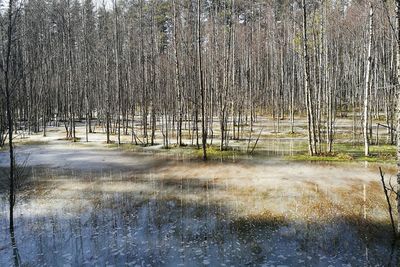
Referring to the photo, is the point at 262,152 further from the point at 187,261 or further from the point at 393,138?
the point at 187,261

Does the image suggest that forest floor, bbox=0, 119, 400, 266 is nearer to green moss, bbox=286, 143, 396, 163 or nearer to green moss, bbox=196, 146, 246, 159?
green moss, bbox=286, 143, 396, 163

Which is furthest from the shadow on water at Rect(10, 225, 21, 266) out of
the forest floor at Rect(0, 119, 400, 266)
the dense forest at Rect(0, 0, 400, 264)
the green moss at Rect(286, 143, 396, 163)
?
the dense forest at Rect(0, 0, 400, 264)

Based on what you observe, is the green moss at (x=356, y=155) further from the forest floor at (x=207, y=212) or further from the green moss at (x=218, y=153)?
the green moss at (x=218, y=153)

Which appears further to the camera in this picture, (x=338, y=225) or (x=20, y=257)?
(x=338, y=225)

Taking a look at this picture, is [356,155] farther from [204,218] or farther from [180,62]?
[180,62]

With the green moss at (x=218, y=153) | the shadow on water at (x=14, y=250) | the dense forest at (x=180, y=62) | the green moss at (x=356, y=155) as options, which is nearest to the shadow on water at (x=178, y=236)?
the shadow on water at (x=14, y=250)

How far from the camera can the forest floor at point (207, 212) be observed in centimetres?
812

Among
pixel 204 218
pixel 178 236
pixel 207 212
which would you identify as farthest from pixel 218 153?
pixel 178 236

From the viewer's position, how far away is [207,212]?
1105 cm

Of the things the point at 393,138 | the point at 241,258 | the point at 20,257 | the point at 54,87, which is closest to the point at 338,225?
the point at 241,258

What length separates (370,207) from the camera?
1093 centimetres

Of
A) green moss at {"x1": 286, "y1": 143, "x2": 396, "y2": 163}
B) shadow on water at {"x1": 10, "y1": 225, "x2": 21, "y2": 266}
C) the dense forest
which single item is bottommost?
shadow on water at {"x1": 10, "y1": 225, "x2": 21, "y2": 266}

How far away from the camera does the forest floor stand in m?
8.12

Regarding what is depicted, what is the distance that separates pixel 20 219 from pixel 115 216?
281 centimetres
